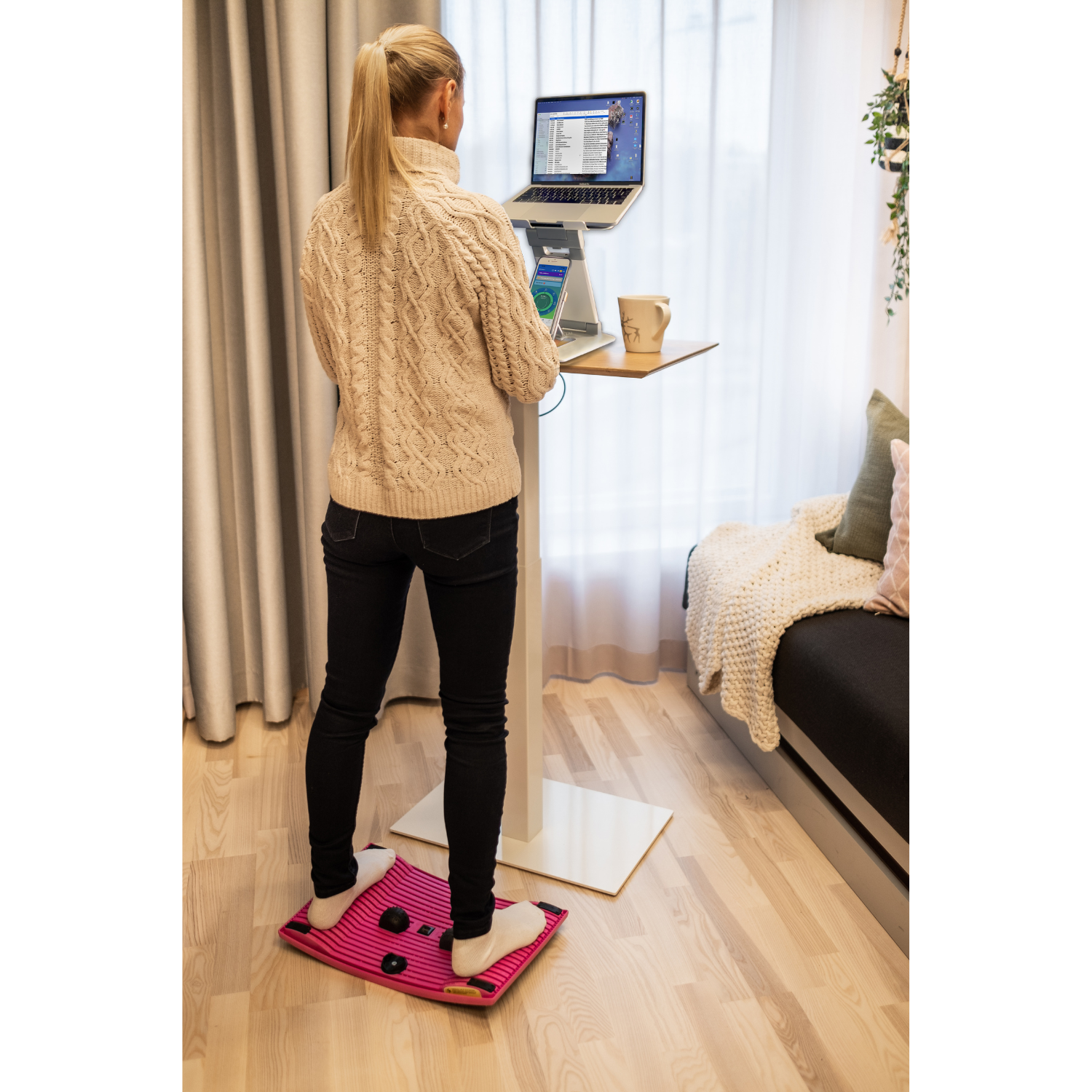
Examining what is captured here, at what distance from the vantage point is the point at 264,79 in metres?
2.28

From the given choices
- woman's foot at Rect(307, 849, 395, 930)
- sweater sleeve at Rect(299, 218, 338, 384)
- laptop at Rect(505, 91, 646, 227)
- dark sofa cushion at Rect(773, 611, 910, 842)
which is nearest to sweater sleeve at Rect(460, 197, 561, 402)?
→ sweater sleeve at Rect(299, 218, 338, 384)

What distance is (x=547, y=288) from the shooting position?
69.8 inches

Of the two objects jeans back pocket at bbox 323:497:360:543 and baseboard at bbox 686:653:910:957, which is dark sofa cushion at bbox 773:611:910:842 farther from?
jeans back pocket at bbox 323:497:360:543

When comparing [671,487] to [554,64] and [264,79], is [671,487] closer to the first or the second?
[554,64]

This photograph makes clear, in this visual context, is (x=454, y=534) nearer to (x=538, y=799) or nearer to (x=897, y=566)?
(x=538, y=799)

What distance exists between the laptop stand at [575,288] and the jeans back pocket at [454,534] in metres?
0.41

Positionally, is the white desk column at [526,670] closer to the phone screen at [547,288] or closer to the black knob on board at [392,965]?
the phone screen at [547,288]

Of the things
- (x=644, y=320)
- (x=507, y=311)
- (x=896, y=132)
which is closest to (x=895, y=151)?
(x=896, y=132)

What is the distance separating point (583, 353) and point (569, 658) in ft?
4.16

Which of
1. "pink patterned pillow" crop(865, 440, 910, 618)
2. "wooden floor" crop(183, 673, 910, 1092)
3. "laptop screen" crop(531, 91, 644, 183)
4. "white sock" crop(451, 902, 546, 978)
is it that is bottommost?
"wooden floor" crop(183, 673, 910, 1092)

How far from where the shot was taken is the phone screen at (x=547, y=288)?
5.73 ft

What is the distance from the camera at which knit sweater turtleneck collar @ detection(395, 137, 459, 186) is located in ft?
4.49

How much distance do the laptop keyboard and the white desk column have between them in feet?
1.24

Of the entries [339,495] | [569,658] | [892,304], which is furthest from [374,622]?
[892,304]
